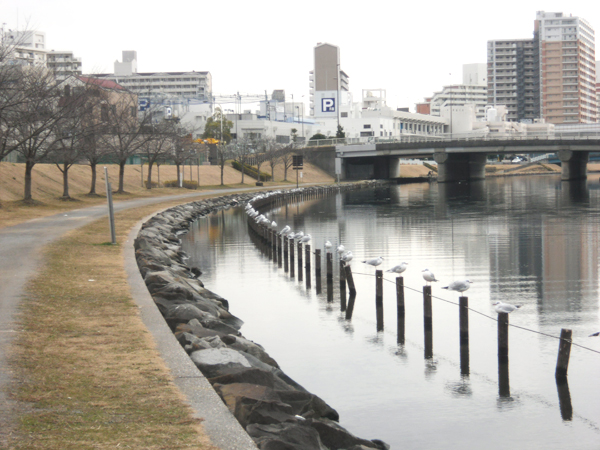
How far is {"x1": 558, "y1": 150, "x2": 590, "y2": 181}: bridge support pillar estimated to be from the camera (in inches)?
3314

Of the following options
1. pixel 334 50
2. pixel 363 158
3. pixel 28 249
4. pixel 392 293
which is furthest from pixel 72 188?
pixel 334 50

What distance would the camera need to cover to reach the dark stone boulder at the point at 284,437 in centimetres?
688

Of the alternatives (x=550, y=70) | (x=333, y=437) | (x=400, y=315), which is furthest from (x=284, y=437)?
(x=550, y=70)

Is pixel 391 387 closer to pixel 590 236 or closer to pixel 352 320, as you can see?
pixel 352 320

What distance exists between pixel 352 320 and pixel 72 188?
40.8m

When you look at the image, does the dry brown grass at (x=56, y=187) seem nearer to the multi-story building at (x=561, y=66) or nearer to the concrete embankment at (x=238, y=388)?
the concrete embankment at (x=238, y=388)

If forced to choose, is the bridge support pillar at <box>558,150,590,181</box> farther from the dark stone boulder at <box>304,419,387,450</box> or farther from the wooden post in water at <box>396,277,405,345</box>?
the dark stone boulder at <box>304,419,387,450</box>

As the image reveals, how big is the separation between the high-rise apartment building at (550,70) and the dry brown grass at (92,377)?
7182 inches

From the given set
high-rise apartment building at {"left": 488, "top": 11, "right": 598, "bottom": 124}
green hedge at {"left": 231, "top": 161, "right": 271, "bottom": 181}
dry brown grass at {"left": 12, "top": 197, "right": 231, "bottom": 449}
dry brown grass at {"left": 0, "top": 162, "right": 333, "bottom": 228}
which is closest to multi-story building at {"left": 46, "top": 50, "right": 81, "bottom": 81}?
dry brown grass at {"left": 0, "top": 162, "right": 333, "bottom": 228}

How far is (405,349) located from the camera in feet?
45.8

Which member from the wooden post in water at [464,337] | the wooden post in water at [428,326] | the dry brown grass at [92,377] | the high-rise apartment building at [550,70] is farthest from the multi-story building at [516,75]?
the dry brown grass at [92,377]

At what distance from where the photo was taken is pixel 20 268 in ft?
53.1

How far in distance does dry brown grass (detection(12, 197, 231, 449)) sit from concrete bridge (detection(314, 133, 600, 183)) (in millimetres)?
73658

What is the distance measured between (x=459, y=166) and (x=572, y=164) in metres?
18.6
